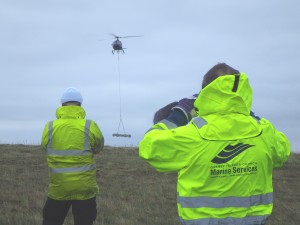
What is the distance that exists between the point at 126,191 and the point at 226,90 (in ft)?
28.8

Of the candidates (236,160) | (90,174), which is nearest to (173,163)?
(236,160)

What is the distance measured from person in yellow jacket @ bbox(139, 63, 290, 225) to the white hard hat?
9.39ft

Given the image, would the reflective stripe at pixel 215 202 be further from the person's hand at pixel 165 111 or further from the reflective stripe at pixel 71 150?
the reflective stripe at pixel 71 150

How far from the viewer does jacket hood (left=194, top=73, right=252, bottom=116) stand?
3.26 meters

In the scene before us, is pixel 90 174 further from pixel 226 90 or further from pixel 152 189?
pixel 152 189

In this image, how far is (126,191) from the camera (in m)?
11.7

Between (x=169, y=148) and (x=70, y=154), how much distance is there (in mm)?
2792

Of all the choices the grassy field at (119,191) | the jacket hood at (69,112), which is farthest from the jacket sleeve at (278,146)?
the grassy field at (119,191)

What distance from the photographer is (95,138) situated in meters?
5.98

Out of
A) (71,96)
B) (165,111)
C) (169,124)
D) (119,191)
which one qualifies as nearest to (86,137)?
(71,96)

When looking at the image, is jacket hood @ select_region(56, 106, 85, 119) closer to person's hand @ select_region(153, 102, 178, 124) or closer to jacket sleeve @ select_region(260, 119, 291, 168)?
person's hand @ select_region(153, 102, 178, 124)

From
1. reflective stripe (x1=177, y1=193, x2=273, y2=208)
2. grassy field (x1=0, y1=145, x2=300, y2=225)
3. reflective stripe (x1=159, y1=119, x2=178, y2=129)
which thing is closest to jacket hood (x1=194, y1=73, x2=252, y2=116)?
reflective stripe (x1=159, y1=119, x2=178, y2=129)

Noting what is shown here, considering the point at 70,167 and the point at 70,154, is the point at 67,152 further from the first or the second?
the point at 70,167

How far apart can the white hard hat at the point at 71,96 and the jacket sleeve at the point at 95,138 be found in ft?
1.25
